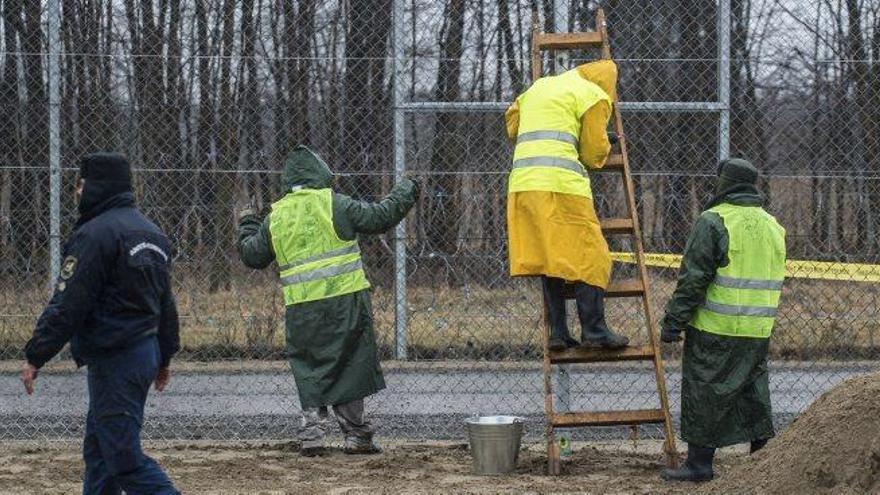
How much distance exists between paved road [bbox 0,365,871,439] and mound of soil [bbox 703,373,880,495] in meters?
3.05

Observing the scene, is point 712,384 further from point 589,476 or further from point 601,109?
point 601,109

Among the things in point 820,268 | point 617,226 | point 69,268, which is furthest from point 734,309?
point 820,268

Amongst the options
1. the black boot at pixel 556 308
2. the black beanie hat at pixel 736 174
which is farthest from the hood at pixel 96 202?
the black beanie hat at pixel 736 174

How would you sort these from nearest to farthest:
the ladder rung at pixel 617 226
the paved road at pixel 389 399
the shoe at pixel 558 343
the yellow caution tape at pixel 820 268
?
1. the shoe at pixel 558 343
2. the ladder rung at pixel 617 226
3. the paved road at pixel 389 399
4. the yellow caution tape at pixel 820 268

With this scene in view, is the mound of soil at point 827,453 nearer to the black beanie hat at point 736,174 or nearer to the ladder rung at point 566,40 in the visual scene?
the black beanie hat at point 736,174

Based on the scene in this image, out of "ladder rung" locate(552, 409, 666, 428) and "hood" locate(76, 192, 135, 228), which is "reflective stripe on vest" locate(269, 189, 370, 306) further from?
"hood" locate(76, 192, 135, 228)

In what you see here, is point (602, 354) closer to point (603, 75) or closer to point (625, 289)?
point (625, 289)

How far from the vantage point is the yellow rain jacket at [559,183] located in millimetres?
8234

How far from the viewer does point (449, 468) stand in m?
8.65

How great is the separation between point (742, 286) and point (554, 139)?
1.32 metres

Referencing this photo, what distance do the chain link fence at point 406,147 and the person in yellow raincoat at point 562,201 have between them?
5.73 ft

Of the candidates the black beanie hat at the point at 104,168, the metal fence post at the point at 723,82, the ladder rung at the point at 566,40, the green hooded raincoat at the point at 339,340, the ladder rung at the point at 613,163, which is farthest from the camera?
the metal fence post at the point at 723,82

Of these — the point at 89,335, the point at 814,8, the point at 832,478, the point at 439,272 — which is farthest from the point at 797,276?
the point at 89,335

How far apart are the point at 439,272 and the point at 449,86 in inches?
53.4
